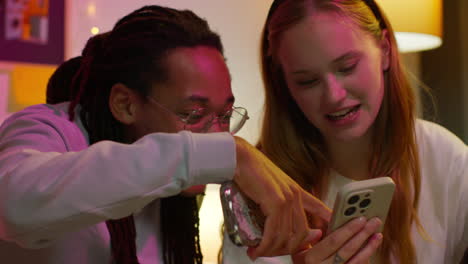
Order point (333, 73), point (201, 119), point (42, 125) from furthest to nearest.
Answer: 1. point (333, 73)
2. point (201, 119)
3. point (42, 125)

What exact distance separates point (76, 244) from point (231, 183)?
1.15 ft

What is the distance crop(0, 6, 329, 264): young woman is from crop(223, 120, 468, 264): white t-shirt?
25 cm

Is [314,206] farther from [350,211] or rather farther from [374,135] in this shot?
[374,135]

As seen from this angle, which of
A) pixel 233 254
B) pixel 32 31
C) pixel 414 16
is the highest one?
pixel 414 16

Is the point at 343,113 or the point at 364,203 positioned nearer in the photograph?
the point at 364,203

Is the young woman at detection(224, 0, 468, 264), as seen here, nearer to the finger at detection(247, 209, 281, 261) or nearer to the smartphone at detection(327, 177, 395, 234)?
the smartphone at detection(327, 177, 395, 234)

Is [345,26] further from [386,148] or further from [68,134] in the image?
[68,134]

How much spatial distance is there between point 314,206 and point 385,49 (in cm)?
50

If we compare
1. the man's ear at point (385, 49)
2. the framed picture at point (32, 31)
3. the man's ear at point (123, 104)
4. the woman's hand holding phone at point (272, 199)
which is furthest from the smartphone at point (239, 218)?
the framed picture at point (32, 31)

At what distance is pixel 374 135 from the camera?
118 cm

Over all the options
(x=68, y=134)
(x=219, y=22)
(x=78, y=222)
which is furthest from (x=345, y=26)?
(x=219, y=22)

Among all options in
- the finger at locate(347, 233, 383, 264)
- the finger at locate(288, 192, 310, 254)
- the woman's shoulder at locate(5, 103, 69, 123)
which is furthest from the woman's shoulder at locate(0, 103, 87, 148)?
the finger at locate(347, 233, 383, 264)

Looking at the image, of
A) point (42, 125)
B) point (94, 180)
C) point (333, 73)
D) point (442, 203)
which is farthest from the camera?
point (442, 203)

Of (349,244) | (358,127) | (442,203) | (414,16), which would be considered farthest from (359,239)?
(414,16)
